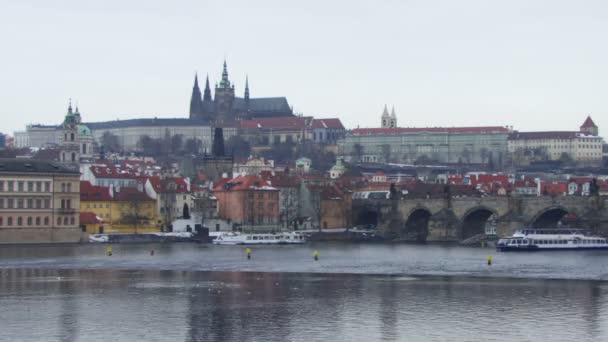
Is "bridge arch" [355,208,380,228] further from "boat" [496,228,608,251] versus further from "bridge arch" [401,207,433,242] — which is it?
"boat" [496,228,608,251]

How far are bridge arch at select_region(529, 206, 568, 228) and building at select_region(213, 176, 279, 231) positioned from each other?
21.3 m

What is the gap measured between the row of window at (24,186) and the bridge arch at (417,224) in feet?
94.5

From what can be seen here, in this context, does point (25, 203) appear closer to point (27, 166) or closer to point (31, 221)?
point (31, 221)

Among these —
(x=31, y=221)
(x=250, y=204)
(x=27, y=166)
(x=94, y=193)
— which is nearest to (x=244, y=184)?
(x=250, y=204)

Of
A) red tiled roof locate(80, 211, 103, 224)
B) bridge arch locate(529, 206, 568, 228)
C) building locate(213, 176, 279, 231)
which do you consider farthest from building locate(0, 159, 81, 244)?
bridge arch locate(529, 206, 568, 228)

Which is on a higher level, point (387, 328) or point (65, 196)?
point (65, 196)


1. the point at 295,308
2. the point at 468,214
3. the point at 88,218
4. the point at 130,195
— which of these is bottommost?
the point at 295,308

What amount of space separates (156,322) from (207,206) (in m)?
65.1

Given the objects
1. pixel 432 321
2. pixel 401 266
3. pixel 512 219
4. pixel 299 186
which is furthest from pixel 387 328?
pixel 299 186

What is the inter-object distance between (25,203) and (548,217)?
1382 inches

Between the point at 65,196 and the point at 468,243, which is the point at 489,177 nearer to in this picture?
the point at 468,243

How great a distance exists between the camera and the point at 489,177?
148 m

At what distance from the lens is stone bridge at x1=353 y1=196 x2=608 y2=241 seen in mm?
90562

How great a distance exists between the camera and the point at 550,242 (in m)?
82.1
